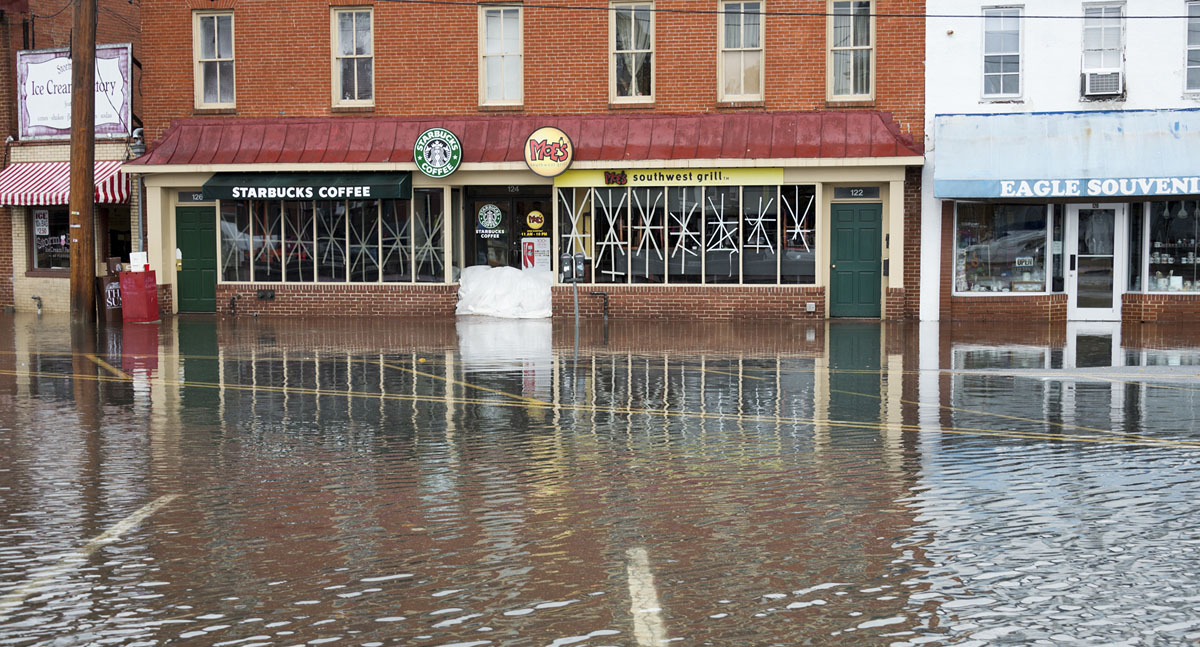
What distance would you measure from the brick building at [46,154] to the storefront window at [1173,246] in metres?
19.8

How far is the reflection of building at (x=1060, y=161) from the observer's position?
21.4 metres

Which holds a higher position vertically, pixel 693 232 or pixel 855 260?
pixel 693 232

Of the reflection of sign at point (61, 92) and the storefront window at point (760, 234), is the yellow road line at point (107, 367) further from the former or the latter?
the storefront window at point (760, 234)

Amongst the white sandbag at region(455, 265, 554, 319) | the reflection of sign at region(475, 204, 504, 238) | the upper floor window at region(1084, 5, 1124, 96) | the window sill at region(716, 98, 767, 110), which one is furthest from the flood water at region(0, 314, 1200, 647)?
the reflection of sign at region(475, 204, 504, 238)

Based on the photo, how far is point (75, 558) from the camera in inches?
246

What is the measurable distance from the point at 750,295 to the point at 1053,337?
19.1 feet

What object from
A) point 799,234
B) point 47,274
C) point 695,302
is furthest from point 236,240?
point 799,234

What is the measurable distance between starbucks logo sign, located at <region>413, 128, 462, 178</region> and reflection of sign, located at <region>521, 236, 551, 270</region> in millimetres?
2257

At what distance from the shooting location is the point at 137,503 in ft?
24.6

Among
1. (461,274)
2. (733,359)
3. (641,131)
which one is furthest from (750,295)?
(733,359)

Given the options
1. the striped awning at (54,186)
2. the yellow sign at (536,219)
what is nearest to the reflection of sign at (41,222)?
the striped awning at (54,186)

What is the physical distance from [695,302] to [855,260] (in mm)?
3108

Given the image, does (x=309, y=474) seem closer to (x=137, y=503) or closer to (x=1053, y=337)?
(x=137, y=503)

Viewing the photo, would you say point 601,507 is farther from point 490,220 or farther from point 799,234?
point 490,220
